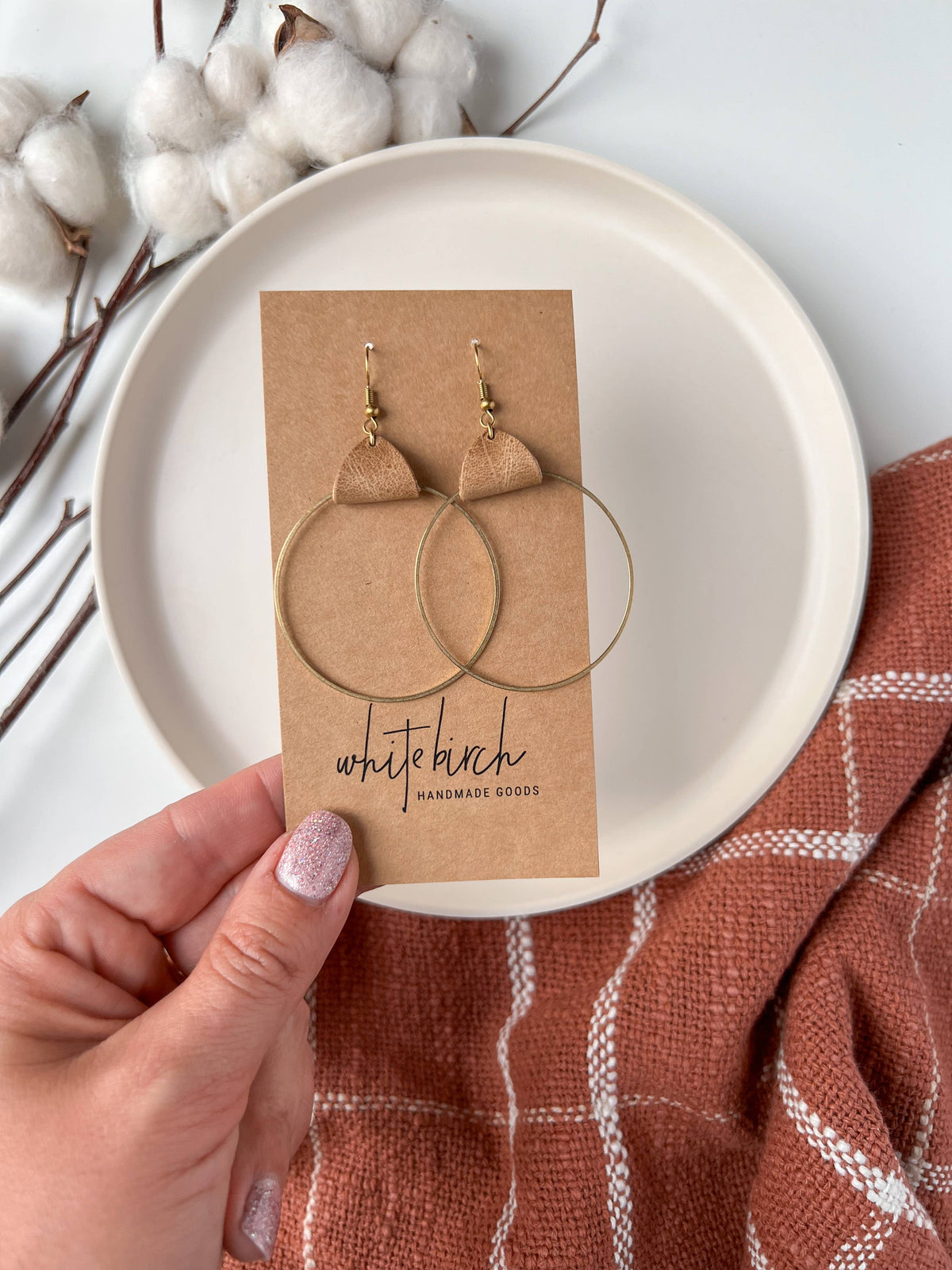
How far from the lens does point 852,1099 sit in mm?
631

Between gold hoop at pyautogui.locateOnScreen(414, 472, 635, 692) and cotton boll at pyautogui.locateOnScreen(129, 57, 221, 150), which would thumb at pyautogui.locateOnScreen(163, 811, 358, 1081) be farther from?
cotton boll at pyautogui.locateOnScreen(129, 57, 221, 150)

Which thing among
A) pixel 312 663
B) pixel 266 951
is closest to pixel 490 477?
pixel 312 663

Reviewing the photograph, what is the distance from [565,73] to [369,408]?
0.45 meters

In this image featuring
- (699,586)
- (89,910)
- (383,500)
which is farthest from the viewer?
(699,586)

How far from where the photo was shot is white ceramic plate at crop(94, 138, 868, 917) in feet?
2.31

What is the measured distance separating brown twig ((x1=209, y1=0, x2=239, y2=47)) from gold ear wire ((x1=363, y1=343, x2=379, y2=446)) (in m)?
0.46

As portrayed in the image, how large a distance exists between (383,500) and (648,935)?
0.43 meters

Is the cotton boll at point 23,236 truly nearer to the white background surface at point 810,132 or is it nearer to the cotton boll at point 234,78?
the cotton boll at point 234,78

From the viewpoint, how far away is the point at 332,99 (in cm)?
67

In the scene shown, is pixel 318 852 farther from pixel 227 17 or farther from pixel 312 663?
pixel 227 17

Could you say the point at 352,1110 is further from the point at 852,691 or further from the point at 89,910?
the point at 852,691

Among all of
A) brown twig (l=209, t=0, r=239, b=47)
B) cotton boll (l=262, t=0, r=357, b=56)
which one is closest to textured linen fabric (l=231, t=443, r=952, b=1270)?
cotton boll (l=262, t=0, r=357, b=56)

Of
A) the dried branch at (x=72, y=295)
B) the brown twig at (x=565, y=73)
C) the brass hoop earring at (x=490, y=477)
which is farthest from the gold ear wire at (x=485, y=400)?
the dried branch at (x=72, y=295)

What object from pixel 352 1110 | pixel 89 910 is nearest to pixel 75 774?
pixel 89 910
